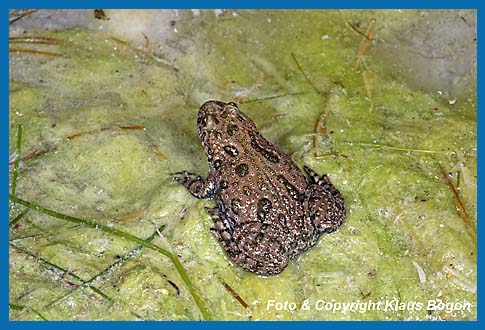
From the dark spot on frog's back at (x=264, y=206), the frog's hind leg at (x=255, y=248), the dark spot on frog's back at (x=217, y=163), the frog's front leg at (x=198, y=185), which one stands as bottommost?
the frog's hind leg at (x=255, y=248)

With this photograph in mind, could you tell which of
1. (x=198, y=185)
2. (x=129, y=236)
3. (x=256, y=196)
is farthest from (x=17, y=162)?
(x=256, y=196)

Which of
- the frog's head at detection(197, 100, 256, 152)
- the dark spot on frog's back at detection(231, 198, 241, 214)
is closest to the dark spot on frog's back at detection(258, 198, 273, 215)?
the dark spot on frog's back at detection(231, 198, 241, 214)

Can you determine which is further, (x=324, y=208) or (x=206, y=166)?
(x=206, y=166)

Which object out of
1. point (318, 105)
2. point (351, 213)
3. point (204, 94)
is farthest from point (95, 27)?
point (351, 213)

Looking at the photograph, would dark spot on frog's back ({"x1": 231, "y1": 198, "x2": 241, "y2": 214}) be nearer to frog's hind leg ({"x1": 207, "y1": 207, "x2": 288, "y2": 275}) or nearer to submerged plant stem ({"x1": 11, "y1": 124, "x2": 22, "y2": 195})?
frog's hind leg ({"x1": 207, "y1": 207, "x2": 288, "y2": 275})

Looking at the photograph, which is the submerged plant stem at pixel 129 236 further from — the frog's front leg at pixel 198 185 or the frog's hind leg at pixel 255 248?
the frog's front leg at pixel 198 185

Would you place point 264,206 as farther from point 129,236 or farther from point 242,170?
point 129,236

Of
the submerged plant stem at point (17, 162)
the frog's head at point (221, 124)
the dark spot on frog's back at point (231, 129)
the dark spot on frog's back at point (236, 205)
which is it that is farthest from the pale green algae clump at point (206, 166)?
the dark spot on frog's back at point (231, 129)
